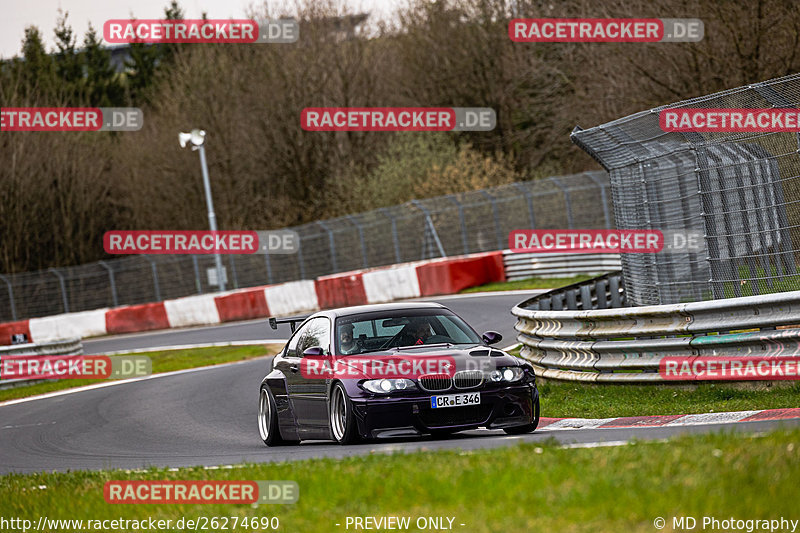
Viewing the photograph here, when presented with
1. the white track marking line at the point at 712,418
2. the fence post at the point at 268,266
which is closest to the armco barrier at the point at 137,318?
the fence post at the point at 268,266

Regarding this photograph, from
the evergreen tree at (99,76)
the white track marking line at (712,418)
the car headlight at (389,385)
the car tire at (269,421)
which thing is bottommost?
the white track marking line at (712,418)

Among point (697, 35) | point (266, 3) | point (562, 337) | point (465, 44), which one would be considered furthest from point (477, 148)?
point (562, 337)

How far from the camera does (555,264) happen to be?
31234 mm

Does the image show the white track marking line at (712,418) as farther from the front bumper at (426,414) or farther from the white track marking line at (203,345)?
the white track marking line at (203,345)

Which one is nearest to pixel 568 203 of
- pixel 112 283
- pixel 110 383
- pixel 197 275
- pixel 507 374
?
pixel 110 383

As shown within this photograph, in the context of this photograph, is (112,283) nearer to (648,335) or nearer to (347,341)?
(347,341)

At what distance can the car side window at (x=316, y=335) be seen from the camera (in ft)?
38.0

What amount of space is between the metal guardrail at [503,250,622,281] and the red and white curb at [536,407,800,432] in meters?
17.6

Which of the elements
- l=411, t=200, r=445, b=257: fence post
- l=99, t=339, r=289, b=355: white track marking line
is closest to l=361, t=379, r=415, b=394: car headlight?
l=99, t=339, r=289, b=355: white track marking line

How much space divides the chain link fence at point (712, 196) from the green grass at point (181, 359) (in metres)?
11.2

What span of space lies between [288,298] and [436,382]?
82.4 ft

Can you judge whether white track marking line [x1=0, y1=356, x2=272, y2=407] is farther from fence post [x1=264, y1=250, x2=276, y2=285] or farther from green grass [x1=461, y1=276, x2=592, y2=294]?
fence post [x1=264, y1=250, x2=276, y2=285]

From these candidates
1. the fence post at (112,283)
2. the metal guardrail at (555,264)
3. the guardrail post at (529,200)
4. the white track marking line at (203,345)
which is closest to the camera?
the white track marking line at (203,345)

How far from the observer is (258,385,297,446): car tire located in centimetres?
1216
